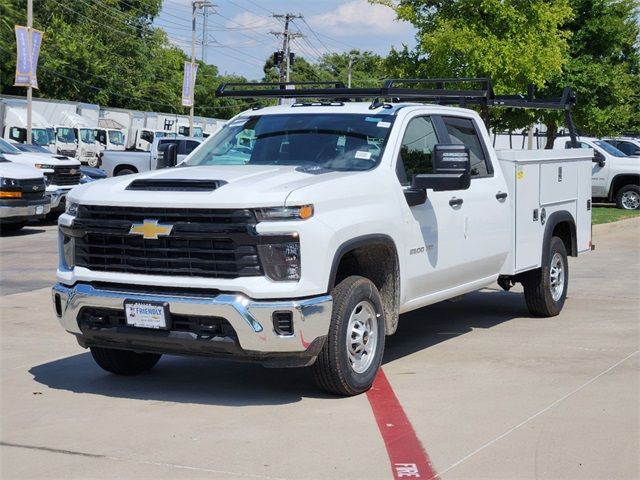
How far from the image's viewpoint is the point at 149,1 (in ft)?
298

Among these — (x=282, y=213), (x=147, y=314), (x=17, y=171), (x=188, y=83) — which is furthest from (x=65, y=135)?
(x=282, y=213)

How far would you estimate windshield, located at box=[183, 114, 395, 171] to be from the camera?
25.5ft

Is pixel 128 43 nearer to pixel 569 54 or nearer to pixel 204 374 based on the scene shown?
pixel 569 54

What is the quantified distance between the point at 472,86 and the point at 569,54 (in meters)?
6.99

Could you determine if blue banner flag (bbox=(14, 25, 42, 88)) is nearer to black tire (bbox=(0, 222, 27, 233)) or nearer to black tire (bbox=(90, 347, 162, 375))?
black tire (bbox=(0, 222, 27, 233))

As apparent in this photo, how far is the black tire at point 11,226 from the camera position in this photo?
66.3ft

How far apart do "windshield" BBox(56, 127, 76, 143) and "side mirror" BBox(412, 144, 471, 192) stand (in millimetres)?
42290

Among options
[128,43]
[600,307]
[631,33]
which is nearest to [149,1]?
[128,43]

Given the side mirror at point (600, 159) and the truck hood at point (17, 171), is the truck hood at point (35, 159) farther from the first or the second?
the side mirror at point (600, 159)

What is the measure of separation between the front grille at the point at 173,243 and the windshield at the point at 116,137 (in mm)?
46356

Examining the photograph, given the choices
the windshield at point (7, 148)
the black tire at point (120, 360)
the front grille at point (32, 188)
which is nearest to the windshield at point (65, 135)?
the windshield at point (7, 148)

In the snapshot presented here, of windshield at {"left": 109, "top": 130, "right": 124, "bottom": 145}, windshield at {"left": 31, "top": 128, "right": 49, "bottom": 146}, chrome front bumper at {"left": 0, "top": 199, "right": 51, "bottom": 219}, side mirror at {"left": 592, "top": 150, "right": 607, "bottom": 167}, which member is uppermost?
windshield at {"left": 109, "top": 130, "right": 124, "bottom": 145}

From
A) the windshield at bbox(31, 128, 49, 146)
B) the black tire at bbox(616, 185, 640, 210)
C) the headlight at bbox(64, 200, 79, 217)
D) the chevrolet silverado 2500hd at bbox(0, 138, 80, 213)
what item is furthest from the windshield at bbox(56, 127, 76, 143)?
the headlight at bbox(64, 200, 79, 217)

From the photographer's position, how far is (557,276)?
1055 centimetres
